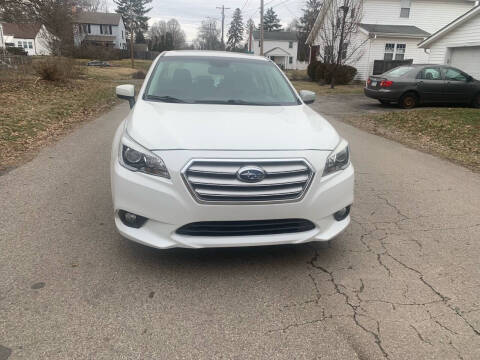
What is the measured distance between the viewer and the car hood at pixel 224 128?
301cm

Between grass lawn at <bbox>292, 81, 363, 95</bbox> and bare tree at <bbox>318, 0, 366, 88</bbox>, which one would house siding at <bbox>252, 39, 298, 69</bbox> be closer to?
bare tree at <bbox>318, 0, 366, 88</bbox>

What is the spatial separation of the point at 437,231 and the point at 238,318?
2622 mm

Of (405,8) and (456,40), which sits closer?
(456,40)

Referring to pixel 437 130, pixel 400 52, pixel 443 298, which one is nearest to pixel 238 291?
pixel 443 298

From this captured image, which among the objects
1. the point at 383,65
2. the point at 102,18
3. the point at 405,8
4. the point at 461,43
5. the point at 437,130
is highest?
the point at 102,18

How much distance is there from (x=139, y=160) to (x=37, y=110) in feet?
30.7

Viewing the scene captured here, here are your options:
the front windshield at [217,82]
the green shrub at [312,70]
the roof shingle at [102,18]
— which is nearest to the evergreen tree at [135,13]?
the roof shingle at [102,18]

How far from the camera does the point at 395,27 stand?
95.4ft

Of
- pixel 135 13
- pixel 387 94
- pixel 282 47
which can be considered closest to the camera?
pixel 387 94

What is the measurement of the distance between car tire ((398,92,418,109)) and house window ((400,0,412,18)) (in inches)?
724

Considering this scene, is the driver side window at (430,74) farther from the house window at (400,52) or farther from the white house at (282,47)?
the white house at (282,47)

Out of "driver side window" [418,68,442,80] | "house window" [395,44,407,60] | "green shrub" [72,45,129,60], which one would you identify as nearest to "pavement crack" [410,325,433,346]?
"driver side window" [418,68,442,80]

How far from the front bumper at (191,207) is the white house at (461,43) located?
17457mm

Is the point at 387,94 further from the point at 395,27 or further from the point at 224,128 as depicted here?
the point at 395,27
